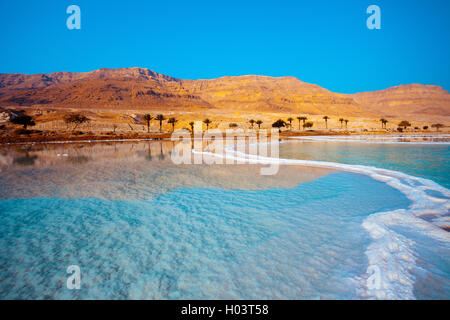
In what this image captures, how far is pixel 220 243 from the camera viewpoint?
15.5ft

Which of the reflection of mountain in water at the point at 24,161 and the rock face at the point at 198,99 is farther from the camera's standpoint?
the rock face at the point at 198,99

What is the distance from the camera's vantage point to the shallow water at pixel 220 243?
133 inches

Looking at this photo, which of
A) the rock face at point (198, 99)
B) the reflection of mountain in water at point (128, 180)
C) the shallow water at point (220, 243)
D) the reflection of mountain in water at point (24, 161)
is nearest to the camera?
the shallow water at point (220, 243)

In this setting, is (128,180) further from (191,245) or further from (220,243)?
(220,243)

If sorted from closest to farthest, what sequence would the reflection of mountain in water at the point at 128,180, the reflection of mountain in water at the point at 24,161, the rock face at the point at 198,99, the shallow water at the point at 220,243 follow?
the shallow water at the point at 220,243
the reflection of mountain in water at the point at 128,180
the reflection of mountain in water at the point at 24,161
the rock face at the point at 198,99

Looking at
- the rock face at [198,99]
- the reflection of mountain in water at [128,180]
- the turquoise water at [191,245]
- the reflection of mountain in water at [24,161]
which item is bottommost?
the turquoise water at [191,245]

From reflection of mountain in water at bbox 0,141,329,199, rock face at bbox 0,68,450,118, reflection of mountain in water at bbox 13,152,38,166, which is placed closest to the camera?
reflection of mountain in water at bbox 0,141,329,199

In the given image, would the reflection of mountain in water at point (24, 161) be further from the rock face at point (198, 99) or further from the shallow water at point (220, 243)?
the rock face at point (198, 99)

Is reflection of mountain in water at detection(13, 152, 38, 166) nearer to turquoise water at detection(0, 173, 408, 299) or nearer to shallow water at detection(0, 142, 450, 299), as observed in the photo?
shallow water at detection(0, 142, 450, 299)

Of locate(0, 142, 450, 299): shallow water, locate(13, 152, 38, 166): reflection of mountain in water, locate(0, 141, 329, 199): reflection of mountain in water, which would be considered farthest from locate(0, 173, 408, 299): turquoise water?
locate(13, 152, 38, 166): reflection of mountain in water

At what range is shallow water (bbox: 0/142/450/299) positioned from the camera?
3.38m

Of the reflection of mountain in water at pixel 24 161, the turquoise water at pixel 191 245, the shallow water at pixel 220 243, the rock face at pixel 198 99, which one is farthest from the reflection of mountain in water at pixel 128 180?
the rock face at pixel 198 99
